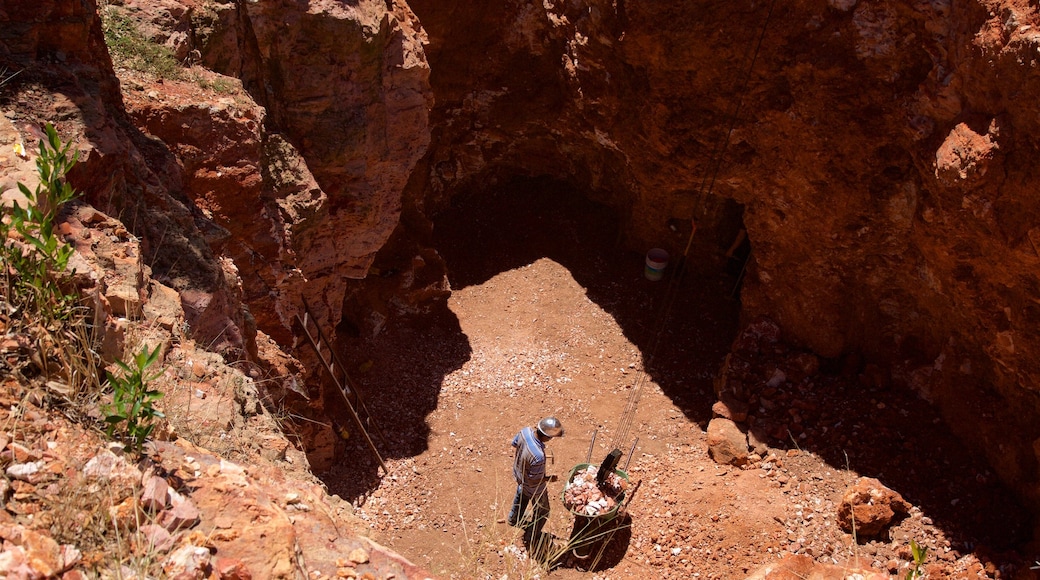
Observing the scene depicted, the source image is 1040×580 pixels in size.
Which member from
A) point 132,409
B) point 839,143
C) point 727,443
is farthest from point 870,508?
point 132,409

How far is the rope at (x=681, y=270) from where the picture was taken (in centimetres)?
703

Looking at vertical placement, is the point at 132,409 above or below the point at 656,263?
above

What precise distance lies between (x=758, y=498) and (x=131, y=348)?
603 centimetres

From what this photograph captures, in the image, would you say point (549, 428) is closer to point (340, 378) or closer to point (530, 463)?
point (530, 463)

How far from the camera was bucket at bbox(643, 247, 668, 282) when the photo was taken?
973 cm

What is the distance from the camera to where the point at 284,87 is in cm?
654

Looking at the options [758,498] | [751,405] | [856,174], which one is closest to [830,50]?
→ [856,174]

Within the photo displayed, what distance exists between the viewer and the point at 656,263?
31.9 feet

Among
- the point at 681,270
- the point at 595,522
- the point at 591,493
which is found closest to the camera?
the point at 595,522

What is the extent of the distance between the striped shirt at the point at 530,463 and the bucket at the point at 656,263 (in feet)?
13.3

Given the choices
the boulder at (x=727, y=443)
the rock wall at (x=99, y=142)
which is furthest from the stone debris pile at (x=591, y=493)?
the rock wall at (x=99, y=142)

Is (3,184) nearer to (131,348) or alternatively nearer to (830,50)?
(131,348)

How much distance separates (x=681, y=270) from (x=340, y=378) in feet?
16.1

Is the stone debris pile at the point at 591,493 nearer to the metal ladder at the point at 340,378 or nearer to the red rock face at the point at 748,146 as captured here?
the metal ladder at the point at 340,378
